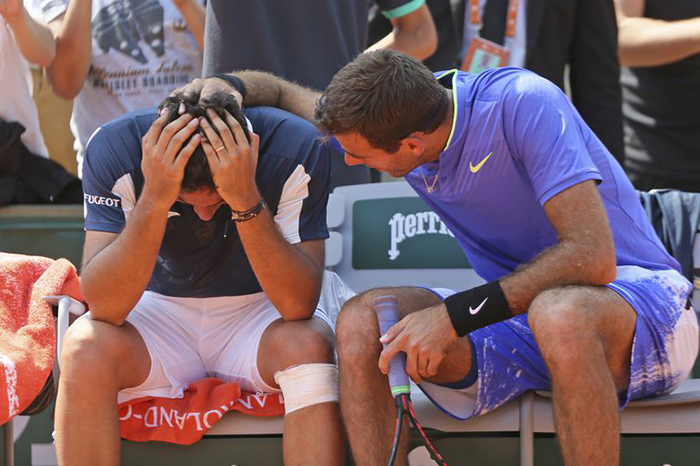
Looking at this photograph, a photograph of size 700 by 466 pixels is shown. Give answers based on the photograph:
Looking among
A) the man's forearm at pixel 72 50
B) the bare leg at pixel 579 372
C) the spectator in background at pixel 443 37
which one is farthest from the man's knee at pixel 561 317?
the man's forearm at pixel 72 50

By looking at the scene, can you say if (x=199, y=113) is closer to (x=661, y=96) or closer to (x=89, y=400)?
(x=89, y=400)

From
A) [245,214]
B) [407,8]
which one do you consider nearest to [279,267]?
[245,214]

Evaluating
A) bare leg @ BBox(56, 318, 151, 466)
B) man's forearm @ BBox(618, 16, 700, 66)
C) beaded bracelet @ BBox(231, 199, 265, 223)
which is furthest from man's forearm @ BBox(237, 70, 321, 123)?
man's forearm @ BBox(618, 16, 700, 66)

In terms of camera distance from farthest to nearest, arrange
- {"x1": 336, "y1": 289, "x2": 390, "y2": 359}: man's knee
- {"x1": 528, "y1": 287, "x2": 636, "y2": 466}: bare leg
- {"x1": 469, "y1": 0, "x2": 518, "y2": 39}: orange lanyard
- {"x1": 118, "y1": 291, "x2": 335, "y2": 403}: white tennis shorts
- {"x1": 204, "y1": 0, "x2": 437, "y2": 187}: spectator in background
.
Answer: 1. {"x1": 469, "y1": 0, "x2": 518, "y2": 39}: orange lanyard
2. {"x1": 204, "y1": 0, "x2": 437, "y2": 187}: spectator in background
3. {"x1": 118, "y1": 291, "x2": 335, "y2": 403}: white tennis shorts
4. {"x1": 336, "y1": 289, "x2": 390, "y2": 359}: man's knee
5. {"x1": 528, "y1": 287, "x2": 636, "y2": 466}: bare leg

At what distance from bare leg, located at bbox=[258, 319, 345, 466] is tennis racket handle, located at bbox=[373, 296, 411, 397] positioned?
0.67 feet

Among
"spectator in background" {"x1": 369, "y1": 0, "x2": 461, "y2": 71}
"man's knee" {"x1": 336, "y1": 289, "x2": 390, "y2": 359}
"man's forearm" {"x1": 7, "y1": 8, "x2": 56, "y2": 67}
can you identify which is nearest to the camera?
"man's knee" {"x1": 336, "y1": 289, "x2": 390, "y2": 359}

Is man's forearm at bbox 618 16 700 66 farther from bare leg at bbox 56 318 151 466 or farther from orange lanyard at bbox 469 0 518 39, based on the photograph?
bare leg at bbox 56 318 151 466

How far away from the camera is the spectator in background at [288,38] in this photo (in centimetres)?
A: 329

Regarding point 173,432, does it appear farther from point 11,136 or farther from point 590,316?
point 11,136

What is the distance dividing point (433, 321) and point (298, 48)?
1.28m

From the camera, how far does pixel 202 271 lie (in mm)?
2895

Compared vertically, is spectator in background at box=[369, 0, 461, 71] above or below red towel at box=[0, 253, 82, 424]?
above

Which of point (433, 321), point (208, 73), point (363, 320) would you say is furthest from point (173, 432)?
point (208, 73)

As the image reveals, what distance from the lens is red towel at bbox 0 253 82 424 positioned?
2.70 m
